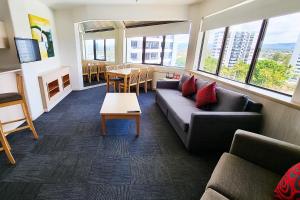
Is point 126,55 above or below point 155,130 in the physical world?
above

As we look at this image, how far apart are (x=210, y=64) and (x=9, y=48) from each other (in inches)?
161

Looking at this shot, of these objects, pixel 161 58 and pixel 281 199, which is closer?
pixel 281 199

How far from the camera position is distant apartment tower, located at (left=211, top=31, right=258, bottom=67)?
252cm

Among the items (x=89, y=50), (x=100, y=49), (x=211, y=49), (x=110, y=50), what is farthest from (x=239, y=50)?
(x=89, y=50)

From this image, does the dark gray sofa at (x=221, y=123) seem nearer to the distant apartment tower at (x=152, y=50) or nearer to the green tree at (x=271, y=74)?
the green tree at (x=271, y=74)

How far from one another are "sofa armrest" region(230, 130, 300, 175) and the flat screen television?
3.47 meters

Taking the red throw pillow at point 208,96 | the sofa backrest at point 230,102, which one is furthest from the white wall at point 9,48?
the sofa backrest at point 230,102

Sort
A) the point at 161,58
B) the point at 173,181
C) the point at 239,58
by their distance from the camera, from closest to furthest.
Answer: the point at 173,181, the point at 239,58, the point at 161,58

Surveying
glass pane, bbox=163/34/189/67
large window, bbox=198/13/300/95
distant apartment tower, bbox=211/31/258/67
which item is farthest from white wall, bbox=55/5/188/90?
large window, bbox=198/13/300/95

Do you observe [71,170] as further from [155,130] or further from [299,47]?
[299,47]

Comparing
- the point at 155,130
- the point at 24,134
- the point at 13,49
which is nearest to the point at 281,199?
the point at 155,130

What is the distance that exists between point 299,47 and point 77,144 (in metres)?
3.26

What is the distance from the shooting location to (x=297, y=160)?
1212mm

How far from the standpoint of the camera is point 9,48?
8.47 feet
